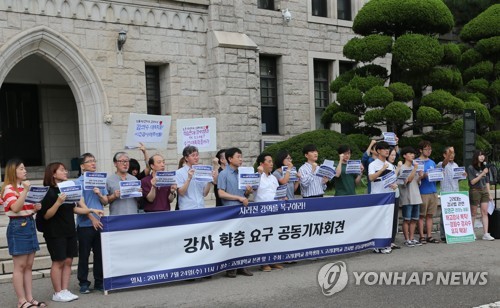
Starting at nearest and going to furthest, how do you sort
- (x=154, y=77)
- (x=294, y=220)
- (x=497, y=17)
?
(x=294, y=220), (x=154, y=77), (x=497, y=17)

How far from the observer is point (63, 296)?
7465 millimetres

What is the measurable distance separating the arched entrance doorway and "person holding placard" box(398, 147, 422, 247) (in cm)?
718

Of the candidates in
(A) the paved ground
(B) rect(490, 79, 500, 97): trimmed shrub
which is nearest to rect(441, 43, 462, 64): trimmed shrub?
(B) rect(490, 79, 500, 97): trimmed shrub

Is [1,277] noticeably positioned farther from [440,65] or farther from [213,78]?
[440,65]

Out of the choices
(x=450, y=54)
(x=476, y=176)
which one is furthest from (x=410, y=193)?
(x=450, y=54)

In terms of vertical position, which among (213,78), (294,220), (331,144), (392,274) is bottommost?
(392,274)

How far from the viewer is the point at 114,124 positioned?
48.9 feet

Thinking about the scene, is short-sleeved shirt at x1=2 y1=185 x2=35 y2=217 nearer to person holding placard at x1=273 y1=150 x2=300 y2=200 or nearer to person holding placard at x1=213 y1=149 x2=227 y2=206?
person holding placard at x1=213 y1=149 x2=227 y2=206

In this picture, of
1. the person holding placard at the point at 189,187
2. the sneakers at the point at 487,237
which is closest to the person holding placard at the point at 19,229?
the person holding placard at the point at 189,187

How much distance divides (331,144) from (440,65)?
473 cm

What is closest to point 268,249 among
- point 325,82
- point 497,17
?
point 325,82

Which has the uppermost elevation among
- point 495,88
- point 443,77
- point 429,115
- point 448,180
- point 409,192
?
point 443,77

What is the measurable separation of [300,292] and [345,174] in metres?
3.32

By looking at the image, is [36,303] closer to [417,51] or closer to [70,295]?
[70,295]
